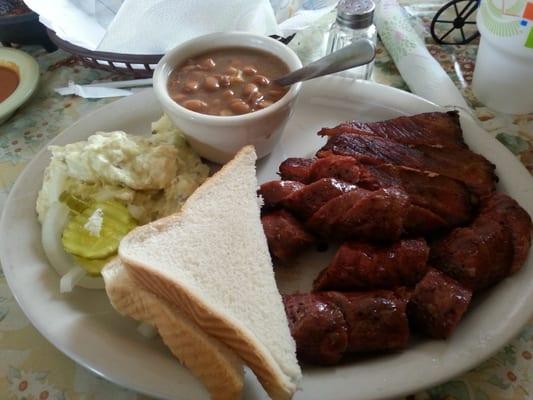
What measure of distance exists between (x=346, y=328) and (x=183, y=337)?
0.56m

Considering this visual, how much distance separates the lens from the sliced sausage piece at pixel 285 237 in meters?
2.01

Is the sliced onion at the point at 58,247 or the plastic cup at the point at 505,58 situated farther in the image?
the plastic cup at the point at 505,58

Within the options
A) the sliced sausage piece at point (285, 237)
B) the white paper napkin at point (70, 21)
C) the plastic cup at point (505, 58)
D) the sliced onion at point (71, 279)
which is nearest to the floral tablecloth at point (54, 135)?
the plastic cup at point (505, 58)

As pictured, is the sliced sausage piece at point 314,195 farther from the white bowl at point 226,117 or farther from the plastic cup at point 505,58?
the plastic cup at point 505,58

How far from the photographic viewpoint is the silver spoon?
87.7 inches

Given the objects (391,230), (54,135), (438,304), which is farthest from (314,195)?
(54,135)

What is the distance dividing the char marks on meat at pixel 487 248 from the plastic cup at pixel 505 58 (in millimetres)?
963

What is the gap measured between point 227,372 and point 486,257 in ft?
3.40

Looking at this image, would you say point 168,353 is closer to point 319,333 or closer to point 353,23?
point 319,333

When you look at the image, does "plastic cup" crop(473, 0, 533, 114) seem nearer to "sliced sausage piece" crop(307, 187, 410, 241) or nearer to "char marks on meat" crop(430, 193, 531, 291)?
"char marks on meat" crop(430, 193, 531, 291)

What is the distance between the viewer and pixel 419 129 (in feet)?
7.55

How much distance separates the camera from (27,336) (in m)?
1.97

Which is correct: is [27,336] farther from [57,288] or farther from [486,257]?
[486,257]

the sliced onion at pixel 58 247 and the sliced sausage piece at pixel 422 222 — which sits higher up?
the sliced sausage piece at pixel 422 222
